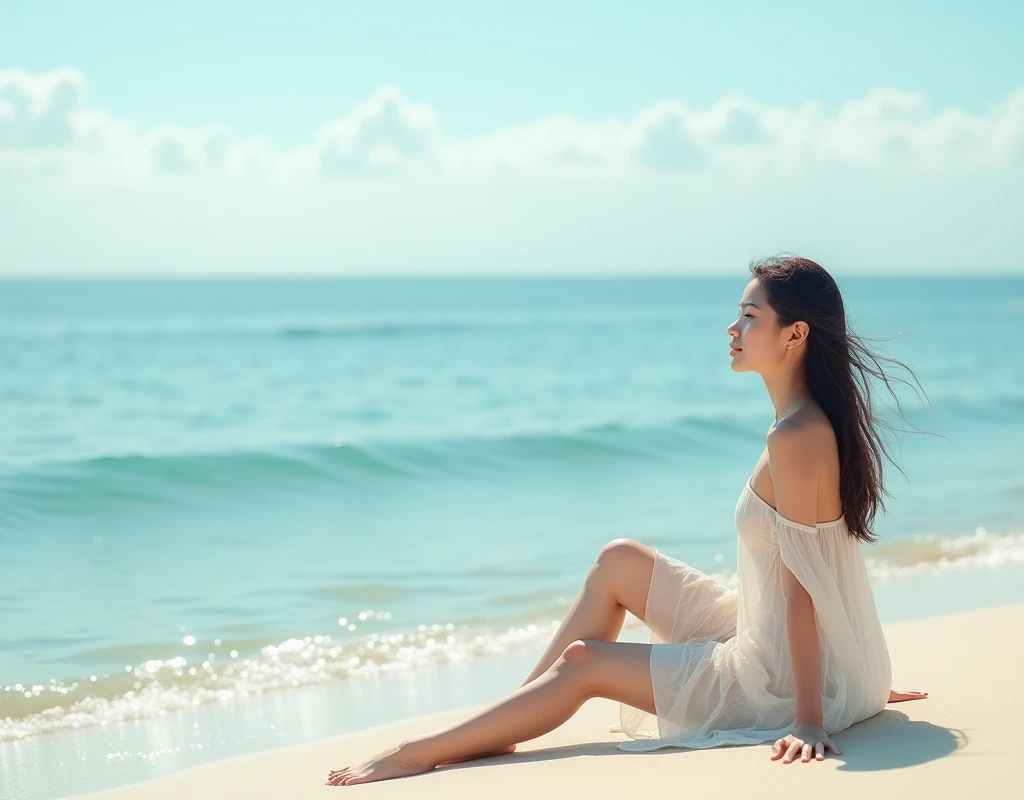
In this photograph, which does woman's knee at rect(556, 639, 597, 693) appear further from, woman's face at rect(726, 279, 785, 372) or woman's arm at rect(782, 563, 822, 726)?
woman's face at rect(726, 279, 785, 372)

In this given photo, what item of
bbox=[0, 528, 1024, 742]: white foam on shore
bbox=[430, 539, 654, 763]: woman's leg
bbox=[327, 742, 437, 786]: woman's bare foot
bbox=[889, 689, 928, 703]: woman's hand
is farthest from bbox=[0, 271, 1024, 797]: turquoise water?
bbox=[327, 742, 437, 786]: woman's bare foot

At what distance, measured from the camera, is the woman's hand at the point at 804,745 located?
10.6ft

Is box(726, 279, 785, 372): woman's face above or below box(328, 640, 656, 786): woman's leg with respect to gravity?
above

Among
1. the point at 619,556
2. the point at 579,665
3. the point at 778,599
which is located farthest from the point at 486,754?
the point at 778,599

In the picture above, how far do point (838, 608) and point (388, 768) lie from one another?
1599 mm

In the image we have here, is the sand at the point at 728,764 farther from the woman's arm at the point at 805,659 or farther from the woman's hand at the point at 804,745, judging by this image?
the woman's arm at the point at 805,659

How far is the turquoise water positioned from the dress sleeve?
743 millimetres

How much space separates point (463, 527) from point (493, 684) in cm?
417

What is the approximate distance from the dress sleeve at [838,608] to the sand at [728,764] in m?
0.15

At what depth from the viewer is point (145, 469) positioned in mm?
11414

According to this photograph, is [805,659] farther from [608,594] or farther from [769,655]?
[608,594]

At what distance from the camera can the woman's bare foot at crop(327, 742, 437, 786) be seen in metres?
3.60

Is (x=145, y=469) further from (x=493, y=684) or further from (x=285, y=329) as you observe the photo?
(x=285, y=329)

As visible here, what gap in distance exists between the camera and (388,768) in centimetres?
361
